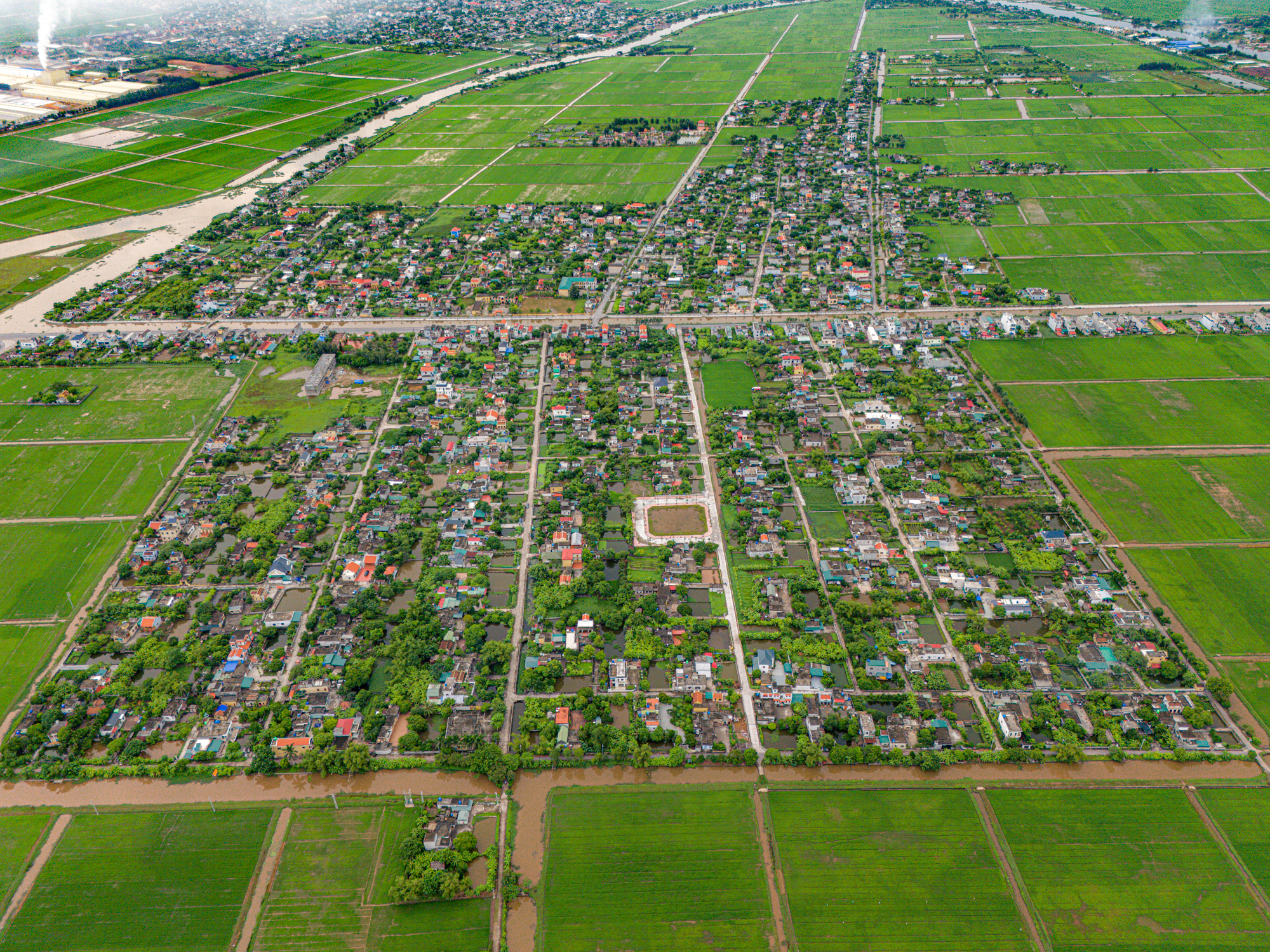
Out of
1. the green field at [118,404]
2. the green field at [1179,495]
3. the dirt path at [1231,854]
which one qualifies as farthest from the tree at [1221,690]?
the green field at [118,404]

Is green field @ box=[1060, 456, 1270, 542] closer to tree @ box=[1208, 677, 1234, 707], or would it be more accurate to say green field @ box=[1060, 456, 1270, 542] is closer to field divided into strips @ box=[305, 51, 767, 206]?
tree @ box=[1208, 677, 1234, 707]

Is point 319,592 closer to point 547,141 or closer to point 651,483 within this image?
point 651,483

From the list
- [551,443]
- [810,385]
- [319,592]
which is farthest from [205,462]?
[810,385]

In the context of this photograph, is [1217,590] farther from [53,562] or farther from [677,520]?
[53,562]

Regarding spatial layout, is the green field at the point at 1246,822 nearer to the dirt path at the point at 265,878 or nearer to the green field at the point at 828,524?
the green field at the point at 828,524

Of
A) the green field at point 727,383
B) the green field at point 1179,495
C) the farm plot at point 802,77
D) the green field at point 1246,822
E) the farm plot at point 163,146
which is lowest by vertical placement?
the green field at point 1246,822

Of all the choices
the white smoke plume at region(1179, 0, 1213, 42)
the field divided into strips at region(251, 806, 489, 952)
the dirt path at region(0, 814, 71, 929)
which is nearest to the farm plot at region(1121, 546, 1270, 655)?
the field divided into strips at region(251, 806, 489, 952)

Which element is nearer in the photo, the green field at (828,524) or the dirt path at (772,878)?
the dirt path at (772,878)
